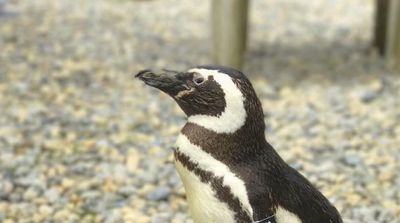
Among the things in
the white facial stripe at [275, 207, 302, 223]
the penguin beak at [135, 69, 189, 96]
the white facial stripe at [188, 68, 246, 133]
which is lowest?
the white facial stripe at [275, 207, 302, 223]

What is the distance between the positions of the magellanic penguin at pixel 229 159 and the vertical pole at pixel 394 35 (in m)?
2.51

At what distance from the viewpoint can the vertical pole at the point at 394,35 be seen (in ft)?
12.0

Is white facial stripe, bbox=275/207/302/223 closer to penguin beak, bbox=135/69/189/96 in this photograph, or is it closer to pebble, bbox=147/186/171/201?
penguin beak, bbox=135/69/189/96

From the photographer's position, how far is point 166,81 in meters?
1.36

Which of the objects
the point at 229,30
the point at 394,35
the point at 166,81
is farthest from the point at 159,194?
the point at 394,35

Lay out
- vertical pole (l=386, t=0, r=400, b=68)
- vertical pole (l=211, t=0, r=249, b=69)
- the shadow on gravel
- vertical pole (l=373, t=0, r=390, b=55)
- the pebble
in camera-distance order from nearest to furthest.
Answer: the pebble, vertical pole (l=211, t=0, r=249, b=69), vertical pole (l=386, t=0, r=400, b=68), the shadow on gravel, vertical pole (l=373, t=0, r=390, b=55)

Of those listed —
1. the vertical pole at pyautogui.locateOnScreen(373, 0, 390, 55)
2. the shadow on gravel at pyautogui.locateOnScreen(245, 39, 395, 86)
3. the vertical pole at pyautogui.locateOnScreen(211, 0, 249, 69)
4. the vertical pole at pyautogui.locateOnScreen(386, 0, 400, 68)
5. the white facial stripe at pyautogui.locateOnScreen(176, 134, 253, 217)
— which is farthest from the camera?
the vertical pole at pyautogui.locateOnScreen(373, 0, 390, 55)

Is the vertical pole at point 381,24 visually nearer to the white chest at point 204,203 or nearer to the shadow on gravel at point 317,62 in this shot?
the shadow on gravel at point 317,62

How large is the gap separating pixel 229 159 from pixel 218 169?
0.03m

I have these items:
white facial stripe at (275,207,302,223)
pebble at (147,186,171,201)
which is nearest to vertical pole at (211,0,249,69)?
pebble at (147,186,171,201)

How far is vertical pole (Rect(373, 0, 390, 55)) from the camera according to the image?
4.11 m

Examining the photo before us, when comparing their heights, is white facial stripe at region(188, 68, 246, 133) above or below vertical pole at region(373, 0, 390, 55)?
below

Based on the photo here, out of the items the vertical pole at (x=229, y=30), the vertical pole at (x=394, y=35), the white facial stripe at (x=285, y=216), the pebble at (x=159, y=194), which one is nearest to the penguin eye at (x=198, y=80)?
the white facial stripe at (x=285, y=216)

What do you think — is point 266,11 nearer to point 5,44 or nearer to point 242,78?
point 5,44
